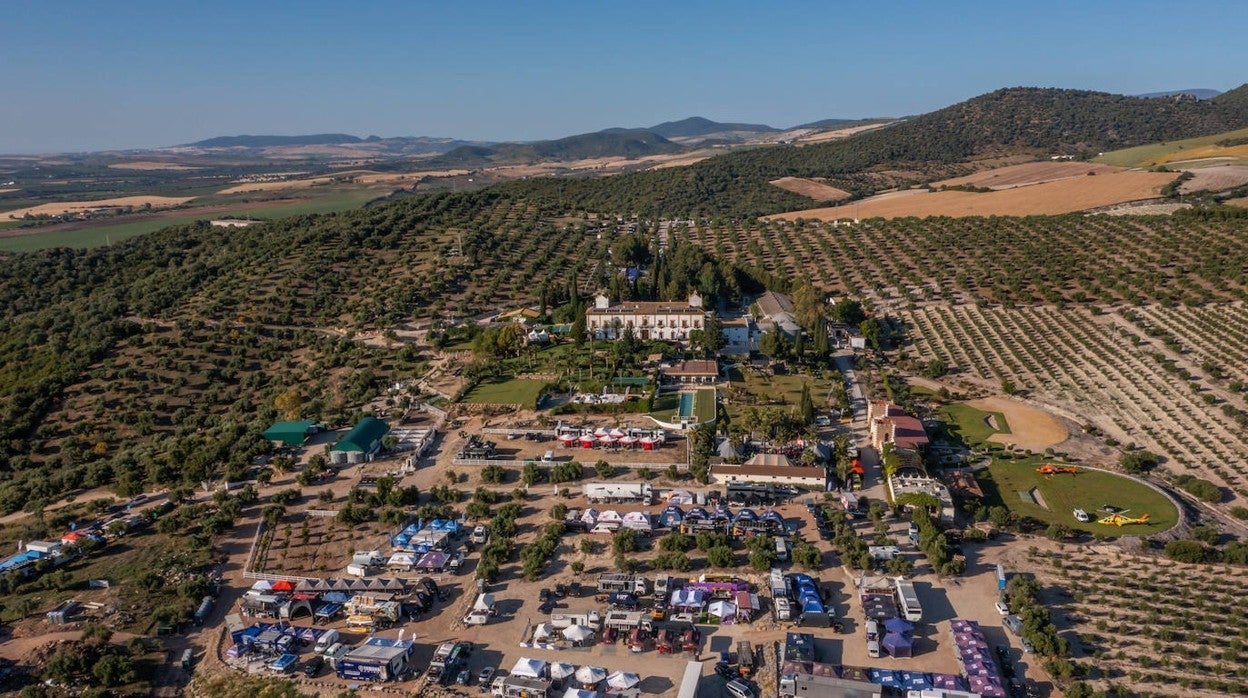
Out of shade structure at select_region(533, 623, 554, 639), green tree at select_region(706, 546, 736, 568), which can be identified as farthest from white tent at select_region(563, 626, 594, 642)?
green tree at select_region(706, 546, 736, 568)

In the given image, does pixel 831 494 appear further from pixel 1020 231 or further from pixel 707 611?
pixel 1020 231

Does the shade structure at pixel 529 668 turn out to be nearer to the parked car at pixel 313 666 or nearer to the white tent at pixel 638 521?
the parked car at pixel 313 666

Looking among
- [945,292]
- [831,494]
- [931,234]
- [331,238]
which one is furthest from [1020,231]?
[331,238]

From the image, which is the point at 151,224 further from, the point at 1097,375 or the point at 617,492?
the point at 1097,375

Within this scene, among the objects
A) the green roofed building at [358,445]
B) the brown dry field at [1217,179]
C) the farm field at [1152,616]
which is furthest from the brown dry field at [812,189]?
the green roofed building at [358,445]

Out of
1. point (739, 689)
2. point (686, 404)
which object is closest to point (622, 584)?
point (739, 689)
